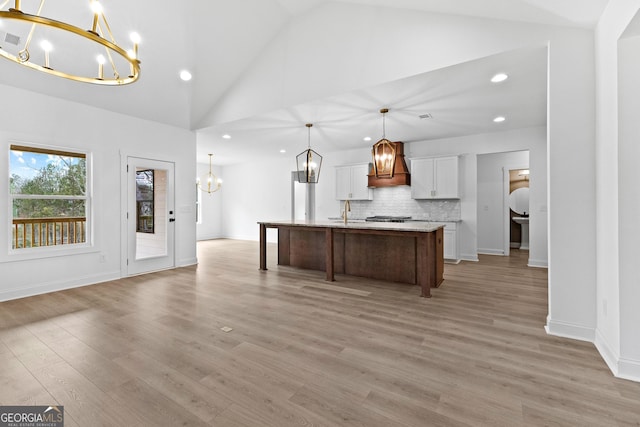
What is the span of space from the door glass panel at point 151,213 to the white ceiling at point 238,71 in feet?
3.49

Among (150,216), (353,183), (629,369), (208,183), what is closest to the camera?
(629,369)

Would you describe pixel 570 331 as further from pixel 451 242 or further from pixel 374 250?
pixel 451 242

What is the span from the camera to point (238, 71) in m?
4.85

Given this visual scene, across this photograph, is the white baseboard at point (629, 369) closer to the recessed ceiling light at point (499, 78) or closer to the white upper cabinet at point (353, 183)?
the recessed ceiling light at point (499, 78)

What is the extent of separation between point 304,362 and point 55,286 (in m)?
4.08

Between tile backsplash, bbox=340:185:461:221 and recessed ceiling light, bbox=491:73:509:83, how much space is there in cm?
336

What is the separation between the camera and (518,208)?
7.99 meters

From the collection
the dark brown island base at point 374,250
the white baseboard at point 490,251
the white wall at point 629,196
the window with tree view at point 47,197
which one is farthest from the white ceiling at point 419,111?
the white baseboard at point 490,251

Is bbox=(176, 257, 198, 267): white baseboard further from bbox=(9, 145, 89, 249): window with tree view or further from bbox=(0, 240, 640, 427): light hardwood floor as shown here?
bbox=(0, 240, 640, 427): light hardwood floor

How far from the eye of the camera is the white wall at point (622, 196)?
6.43 ft

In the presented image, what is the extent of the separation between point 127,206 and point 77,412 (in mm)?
3984

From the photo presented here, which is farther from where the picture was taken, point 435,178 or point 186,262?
point 435,178

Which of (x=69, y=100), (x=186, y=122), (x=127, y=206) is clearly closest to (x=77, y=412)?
(x=127, y=206)

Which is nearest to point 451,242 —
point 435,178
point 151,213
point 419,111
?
point 435,178
